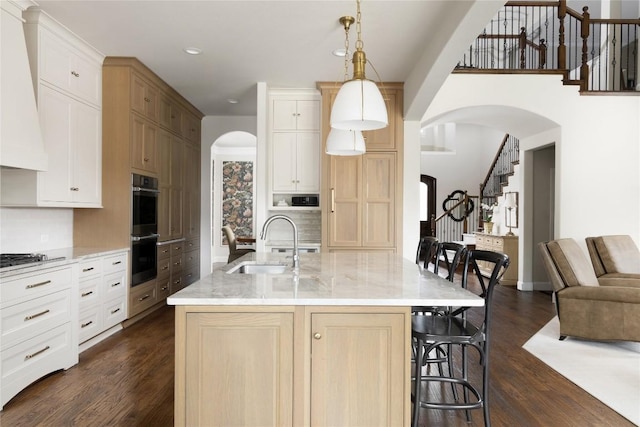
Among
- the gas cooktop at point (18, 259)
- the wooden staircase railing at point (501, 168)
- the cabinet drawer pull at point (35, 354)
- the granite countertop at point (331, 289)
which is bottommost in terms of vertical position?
the cabinet drawer pull at point (35, 354)

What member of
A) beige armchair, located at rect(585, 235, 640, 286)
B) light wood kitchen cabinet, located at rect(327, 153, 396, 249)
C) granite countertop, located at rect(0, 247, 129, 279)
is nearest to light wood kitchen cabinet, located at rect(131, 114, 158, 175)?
granite countertop, located at rect(0, 247, 129, 279)

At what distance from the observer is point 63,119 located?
3.60m

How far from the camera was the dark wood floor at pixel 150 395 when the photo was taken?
94.6 inches

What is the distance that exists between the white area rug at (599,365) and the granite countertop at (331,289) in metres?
1.56

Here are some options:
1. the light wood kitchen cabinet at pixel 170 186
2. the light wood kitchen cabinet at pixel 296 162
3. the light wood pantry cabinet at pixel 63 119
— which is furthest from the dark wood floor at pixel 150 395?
the light wood kitchen cabinet at pixel 296 162

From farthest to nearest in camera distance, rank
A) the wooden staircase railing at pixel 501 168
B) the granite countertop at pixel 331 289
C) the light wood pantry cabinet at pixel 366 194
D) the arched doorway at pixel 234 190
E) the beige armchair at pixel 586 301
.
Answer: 1. the arched doorway at pixel 234 190
2. the wooden staircase railing at pixel 501 168
3. the light wood pantry cabinet at pixel 366 194
4. the beige armchair at pixel 586 301
5. the granite countertop at pixel 331 289

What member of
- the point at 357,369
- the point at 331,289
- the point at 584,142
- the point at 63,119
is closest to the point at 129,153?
the point at 63,119

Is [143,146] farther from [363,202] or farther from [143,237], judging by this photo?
[363,202]

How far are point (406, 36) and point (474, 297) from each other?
281 centimetres

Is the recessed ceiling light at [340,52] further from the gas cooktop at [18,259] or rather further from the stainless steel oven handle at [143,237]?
the gas cooktop at [18,259]

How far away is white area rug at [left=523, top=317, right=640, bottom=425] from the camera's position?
2.72m

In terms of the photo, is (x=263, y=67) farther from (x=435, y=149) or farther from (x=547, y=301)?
(x=435, y=149)

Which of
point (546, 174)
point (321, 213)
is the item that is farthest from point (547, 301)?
point (321, 213)

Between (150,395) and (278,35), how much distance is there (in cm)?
304
